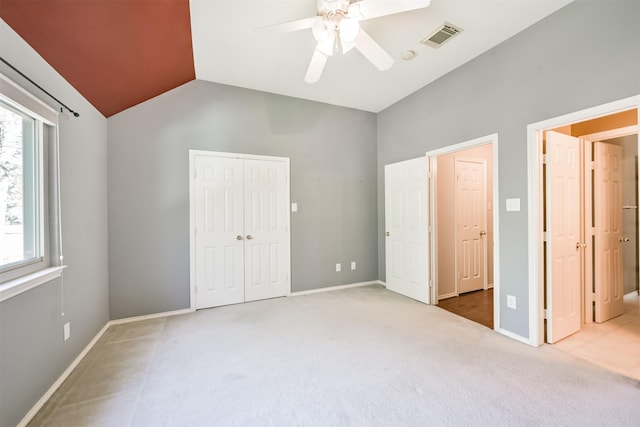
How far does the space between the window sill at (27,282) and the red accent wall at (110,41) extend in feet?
4.90

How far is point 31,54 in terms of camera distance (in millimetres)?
1733

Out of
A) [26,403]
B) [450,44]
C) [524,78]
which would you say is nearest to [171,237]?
[26,403]

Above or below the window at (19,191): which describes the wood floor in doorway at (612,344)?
below

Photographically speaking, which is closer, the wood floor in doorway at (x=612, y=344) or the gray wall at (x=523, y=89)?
the gray wall at (x=523, y=89)

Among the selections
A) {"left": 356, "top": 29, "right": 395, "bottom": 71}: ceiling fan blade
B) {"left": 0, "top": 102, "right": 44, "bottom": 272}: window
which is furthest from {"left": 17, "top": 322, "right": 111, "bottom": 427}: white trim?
{"left": 356, "top": 29, "right": 395, "bottom": 71}: ceiling fan blade

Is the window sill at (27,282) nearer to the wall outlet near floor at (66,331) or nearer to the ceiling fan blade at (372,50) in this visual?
the wall outlet near floor at (66,331)

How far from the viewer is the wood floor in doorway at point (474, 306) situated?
3.13 metres

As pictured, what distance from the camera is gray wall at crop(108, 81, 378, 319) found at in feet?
10.0

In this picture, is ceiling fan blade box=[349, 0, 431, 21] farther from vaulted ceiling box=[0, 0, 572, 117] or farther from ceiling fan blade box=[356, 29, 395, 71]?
vaulted ceiling box=[0, 0, 572, 117]

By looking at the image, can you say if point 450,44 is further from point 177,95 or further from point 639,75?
point 177,95

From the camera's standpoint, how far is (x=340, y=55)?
2855 mm

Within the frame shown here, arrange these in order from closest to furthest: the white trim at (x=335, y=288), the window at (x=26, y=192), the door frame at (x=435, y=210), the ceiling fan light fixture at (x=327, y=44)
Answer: the window at (x=26, y=192), the ceiling fan light fixture at (x=327, y=44), the door frame at (x=435, y=210), the white trim at (x=335, y=288)

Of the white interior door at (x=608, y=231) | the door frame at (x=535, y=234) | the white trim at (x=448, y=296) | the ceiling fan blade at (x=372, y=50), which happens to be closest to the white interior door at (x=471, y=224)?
the white trim at (x=448, y=296)

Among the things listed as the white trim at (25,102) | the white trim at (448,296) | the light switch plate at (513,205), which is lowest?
the white trim at (448,296)
